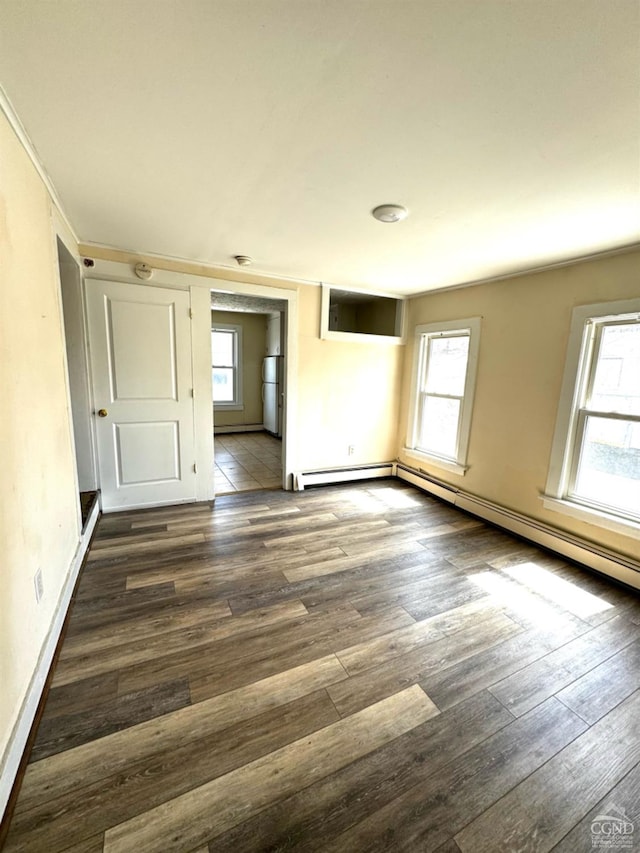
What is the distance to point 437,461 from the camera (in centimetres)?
399

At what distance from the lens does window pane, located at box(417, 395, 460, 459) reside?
389 cm

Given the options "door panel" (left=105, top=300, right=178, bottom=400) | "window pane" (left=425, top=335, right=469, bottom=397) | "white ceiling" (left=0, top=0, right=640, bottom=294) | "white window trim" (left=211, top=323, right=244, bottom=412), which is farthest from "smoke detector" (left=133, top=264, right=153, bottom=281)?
"white window trim" (left=211, top=323, right=244, bottom=412)

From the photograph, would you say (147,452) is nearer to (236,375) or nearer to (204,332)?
(204,332)

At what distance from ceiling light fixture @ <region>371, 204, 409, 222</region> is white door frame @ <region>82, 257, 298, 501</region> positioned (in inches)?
67.8

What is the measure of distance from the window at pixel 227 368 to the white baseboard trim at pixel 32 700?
510 cm

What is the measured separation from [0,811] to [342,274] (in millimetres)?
3807

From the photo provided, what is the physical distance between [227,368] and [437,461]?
4.75 metres

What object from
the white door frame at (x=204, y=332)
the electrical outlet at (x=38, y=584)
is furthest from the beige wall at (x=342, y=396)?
the electrical outlet at (x=38, y=584)

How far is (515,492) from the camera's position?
316cm

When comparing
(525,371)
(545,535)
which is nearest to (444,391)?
(525,371)

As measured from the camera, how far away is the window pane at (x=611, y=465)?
2436 mm

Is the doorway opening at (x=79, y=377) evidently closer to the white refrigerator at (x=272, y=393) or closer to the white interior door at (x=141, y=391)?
the white interior door at (x=141, y=391)

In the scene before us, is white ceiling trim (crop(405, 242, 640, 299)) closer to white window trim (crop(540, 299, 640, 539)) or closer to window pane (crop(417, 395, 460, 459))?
white window trim (crop(540, 299, 640, 539))

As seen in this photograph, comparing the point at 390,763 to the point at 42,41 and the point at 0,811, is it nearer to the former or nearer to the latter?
the point at 0,811
